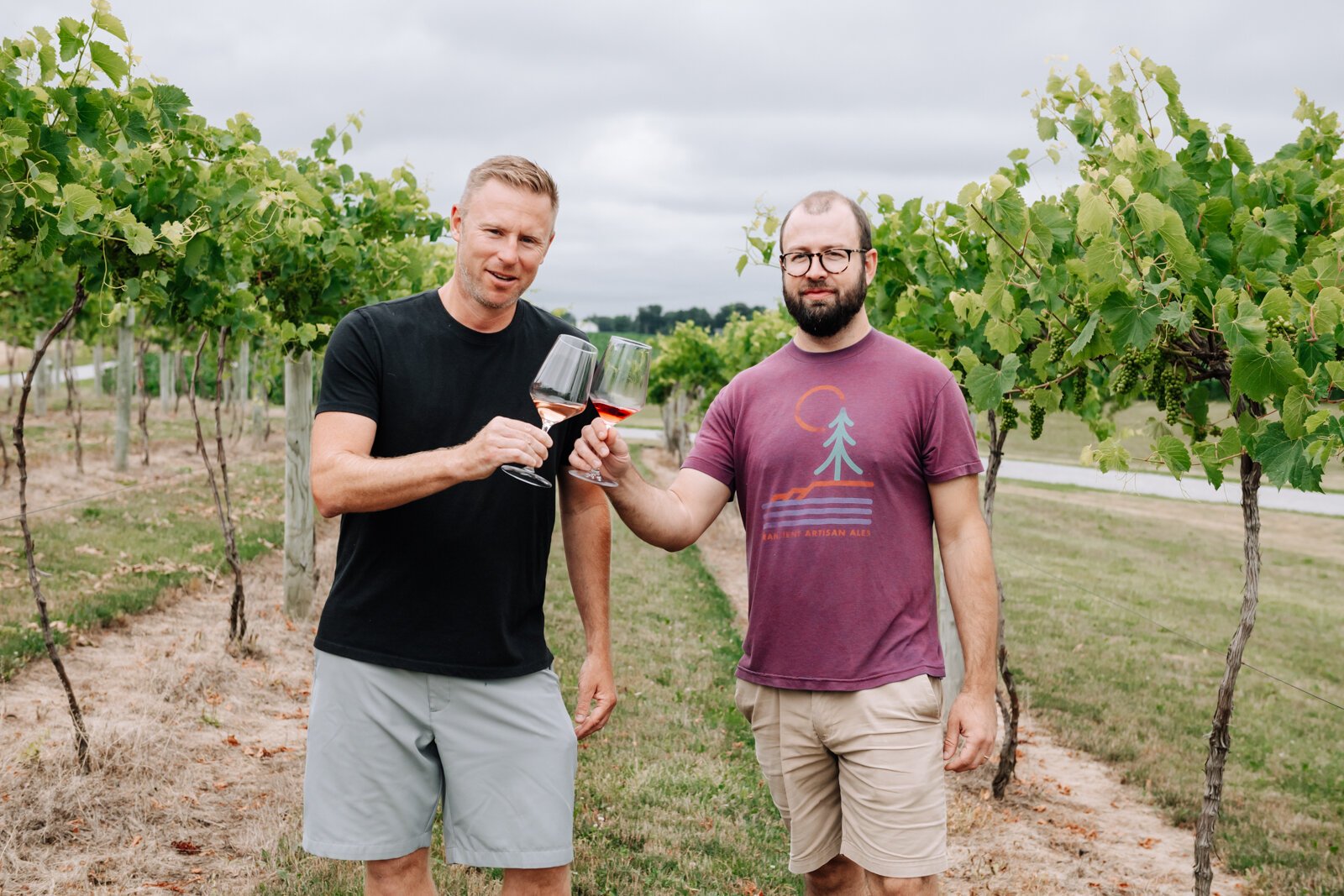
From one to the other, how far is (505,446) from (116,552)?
29.8 feet

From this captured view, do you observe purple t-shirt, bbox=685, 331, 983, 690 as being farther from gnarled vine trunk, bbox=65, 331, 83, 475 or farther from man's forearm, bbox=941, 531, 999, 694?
gnarled vine trunk, bbox=65, 331, 83, 475

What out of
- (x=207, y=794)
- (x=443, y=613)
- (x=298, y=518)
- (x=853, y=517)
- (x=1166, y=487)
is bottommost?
(x=207, y=794)

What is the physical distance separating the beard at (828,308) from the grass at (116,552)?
550 centimetres

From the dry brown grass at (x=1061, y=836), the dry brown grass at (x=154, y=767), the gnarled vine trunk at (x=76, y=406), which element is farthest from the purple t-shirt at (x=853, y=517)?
the gnarled vine trunk at (x=76, y=406)

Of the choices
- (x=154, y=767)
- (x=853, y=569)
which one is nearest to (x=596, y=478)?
(x=853, y=569)

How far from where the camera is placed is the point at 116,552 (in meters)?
9.88

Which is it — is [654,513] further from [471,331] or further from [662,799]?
[662,799]

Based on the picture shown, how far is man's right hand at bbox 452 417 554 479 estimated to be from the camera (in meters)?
2.15

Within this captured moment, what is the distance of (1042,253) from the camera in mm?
4000

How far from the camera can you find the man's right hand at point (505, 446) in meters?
2.15

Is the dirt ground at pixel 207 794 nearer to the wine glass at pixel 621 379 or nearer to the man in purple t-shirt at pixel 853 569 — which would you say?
the man in purple t-shirt at pixel 853 569

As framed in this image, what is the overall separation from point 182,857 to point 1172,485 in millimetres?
33744

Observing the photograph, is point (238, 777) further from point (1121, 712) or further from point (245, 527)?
point (245, 527)

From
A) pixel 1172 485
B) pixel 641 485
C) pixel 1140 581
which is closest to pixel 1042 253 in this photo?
pixel 641 485
